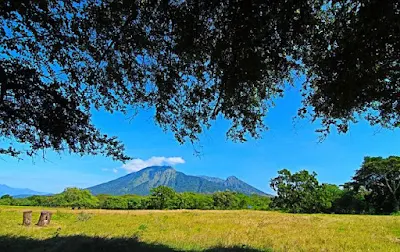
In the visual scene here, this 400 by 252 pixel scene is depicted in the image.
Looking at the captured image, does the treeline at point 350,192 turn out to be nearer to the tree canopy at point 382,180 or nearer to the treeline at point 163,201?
the tree canopy at point 382,180

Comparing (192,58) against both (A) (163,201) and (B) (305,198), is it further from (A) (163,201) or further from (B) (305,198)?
(A) (163,201)

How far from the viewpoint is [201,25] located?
519cm

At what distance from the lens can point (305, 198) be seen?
179 ft

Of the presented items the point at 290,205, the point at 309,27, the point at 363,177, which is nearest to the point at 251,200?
the point at 290,205

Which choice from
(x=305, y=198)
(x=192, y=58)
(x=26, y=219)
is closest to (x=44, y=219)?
(x=26, y=219)

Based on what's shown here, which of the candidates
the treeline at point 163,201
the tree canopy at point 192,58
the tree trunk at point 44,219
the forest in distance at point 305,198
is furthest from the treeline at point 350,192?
the tree canopy at point 192,58

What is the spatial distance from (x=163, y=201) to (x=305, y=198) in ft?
92.4

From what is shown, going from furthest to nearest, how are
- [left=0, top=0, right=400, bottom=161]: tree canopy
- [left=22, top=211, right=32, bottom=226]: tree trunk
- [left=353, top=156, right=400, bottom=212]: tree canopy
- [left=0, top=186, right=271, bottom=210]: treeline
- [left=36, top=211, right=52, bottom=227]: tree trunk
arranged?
[left=0, top=186, right=271, bottom=210]: treeline → [left=353, top=156, right=400, bottom=212]: tree canopy → [left=36, top=211, right=52, bottom=227]: tree trunk → [left=22, top=211, right=32, bottom=226]: tree trunk → [left=0, top=0, right=400, bottom=161]: tree canopy

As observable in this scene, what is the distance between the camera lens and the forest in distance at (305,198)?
48.9 metres

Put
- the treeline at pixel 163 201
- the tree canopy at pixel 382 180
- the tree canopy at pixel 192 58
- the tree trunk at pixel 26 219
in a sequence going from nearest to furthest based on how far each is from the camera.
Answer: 1. the tree canopy at pixel 192 58
2. the tree trunk at pixel 26 219
3. the tree canopy at pixel 382 180
4. the treeline at pixel 163 201

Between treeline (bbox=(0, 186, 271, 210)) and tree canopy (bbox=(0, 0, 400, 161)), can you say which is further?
treeline (bbox=(0, 186, 271, 210))

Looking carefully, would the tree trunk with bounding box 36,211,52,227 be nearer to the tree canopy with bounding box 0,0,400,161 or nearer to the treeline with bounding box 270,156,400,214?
the tree canopy with bounding box 0,0,400,161

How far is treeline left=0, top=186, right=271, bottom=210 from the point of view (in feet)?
217

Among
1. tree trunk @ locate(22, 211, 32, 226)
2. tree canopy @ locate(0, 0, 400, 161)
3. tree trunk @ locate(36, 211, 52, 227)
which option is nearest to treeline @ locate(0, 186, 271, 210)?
tree trunk @ locate(36, 211, 52, 227)
